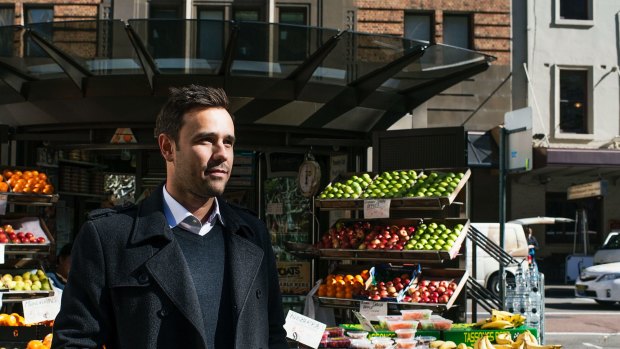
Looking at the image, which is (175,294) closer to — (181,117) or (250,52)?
(181,117)

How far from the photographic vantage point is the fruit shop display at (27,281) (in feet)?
28.1

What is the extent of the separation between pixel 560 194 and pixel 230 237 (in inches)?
1019

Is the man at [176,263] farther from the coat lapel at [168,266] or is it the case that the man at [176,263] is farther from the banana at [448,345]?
the banana at [448,345]

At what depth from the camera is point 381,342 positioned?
19.7ft

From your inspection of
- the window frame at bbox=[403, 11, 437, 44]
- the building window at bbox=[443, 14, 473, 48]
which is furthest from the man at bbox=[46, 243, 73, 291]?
the building window at bbox=[443, 14, 473, 48]

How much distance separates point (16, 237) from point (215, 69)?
3.24 meters

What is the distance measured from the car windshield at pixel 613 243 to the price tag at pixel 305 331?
16.4 m

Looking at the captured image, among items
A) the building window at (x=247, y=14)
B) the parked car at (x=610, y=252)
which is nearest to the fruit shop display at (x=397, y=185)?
the building window at (x=247, y=14)

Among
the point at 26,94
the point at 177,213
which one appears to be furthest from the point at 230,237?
the point at 26,94

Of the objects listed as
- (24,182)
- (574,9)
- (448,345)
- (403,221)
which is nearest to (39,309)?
(24,182)

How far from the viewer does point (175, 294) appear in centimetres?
262

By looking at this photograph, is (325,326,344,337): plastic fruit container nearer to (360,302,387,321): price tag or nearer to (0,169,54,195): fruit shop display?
(360,302,387,321): price tag

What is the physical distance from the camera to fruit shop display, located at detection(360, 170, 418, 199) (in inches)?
326

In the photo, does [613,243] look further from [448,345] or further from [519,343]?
[448,345]
